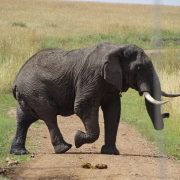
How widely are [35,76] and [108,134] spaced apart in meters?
1.38

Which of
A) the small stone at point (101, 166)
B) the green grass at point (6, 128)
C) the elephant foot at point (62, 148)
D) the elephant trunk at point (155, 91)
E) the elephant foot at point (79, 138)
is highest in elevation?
the elephant trunk at point (155, 91)

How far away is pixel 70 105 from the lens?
38.0 ft

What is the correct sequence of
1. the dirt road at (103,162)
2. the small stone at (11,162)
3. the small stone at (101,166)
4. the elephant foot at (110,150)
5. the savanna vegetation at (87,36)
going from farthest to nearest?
1. the savanna vegetation at (87,36)
2. the elephant foot at (110,150)
3. the small stone at (11,162)
4. the small stone at (101,166)
5. the dirt road at (103,162)

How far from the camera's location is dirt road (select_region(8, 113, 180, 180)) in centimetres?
961

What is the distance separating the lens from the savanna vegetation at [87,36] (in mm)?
14234

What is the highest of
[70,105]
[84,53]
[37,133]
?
[84,53]

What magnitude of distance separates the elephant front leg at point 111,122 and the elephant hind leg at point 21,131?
3.80 feet

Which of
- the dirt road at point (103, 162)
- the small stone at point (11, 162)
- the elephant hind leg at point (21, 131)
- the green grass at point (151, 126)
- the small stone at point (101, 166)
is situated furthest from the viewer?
the green grass at point (151, 126)

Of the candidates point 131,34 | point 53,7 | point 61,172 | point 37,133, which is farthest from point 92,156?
point 53,7

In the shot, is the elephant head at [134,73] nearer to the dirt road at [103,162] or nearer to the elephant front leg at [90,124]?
the elephant front leg at [90,124]

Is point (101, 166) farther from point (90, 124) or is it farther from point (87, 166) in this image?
point (90, 124)

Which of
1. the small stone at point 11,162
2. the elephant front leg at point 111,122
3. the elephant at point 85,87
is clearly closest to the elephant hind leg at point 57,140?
the elephant at point 85,87

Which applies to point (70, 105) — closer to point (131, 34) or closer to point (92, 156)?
point (92, 156)

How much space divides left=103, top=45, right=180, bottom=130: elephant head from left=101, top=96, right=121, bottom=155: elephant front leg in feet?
1.11
